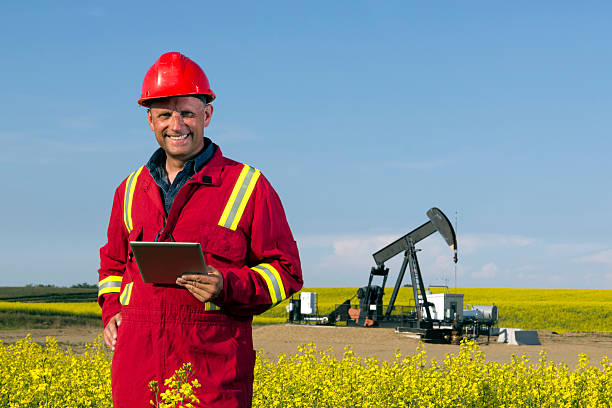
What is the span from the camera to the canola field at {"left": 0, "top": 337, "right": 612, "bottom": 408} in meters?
6.85

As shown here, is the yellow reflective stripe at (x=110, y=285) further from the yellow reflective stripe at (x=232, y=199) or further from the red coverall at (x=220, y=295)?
the yellow reflective stripe at (x=232, y=199)

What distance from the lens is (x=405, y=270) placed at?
93.8 feet

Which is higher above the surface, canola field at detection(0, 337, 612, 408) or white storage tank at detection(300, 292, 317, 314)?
white storage tank at detection(300, 292, 317, 314)

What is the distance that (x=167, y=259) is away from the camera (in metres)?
2.84

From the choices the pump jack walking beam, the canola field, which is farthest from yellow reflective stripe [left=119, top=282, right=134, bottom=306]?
the pump jack walking beam

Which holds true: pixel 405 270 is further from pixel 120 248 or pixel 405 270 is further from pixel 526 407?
pixel 120 248

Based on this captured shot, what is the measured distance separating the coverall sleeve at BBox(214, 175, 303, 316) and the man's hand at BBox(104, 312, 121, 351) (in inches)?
24.9

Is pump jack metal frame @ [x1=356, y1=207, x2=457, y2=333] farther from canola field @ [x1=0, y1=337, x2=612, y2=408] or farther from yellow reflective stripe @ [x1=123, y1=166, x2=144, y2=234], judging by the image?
yellow reflective stripe @ [x1=123, y1=166, x2=144, y2=234]

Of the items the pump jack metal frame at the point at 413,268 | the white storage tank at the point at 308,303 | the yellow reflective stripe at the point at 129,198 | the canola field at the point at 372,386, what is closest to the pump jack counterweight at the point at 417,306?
the pump jack metal frame at the point at 413,268

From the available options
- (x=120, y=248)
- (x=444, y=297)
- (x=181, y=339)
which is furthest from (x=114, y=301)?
(x=444, y=297)

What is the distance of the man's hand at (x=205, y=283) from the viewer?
2.85 meters

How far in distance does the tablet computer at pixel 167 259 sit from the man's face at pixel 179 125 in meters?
0.64

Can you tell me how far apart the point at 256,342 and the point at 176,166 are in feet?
73.4

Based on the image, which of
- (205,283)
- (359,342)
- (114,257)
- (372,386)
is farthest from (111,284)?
(359,342)
